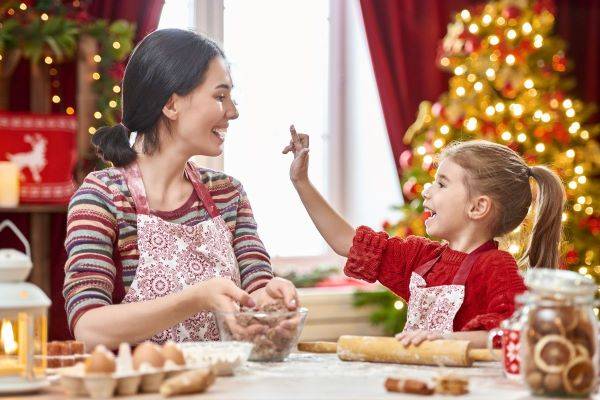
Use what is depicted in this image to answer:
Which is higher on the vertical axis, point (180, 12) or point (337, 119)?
point (180, 12)

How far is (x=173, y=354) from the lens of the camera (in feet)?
5.58

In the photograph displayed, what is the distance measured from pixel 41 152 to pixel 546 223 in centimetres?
239

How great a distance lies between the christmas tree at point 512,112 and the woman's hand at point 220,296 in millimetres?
3037

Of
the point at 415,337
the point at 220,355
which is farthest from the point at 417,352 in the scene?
the point at 220,355

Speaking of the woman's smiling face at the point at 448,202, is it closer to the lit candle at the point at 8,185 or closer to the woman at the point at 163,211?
the woman at the point at 163,211

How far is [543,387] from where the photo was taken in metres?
1.61

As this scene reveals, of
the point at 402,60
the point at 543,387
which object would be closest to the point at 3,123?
the point at 402,60

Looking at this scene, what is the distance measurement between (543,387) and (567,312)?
117 millimetres

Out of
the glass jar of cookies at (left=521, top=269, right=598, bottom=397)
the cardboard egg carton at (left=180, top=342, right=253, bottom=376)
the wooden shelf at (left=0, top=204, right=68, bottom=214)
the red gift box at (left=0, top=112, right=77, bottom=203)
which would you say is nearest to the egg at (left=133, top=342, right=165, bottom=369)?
the cardboard egg carton at (left=180, top=342, right=253, bottom=376)

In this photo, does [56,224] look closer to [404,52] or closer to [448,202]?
[404,52]

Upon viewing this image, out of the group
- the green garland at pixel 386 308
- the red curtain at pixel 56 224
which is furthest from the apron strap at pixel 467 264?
the green garland at pixel 386 308

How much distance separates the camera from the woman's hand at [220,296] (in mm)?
1969

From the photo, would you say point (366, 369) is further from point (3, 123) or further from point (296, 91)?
point (296, 91)

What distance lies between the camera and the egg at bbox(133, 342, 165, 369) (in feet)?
5.38
